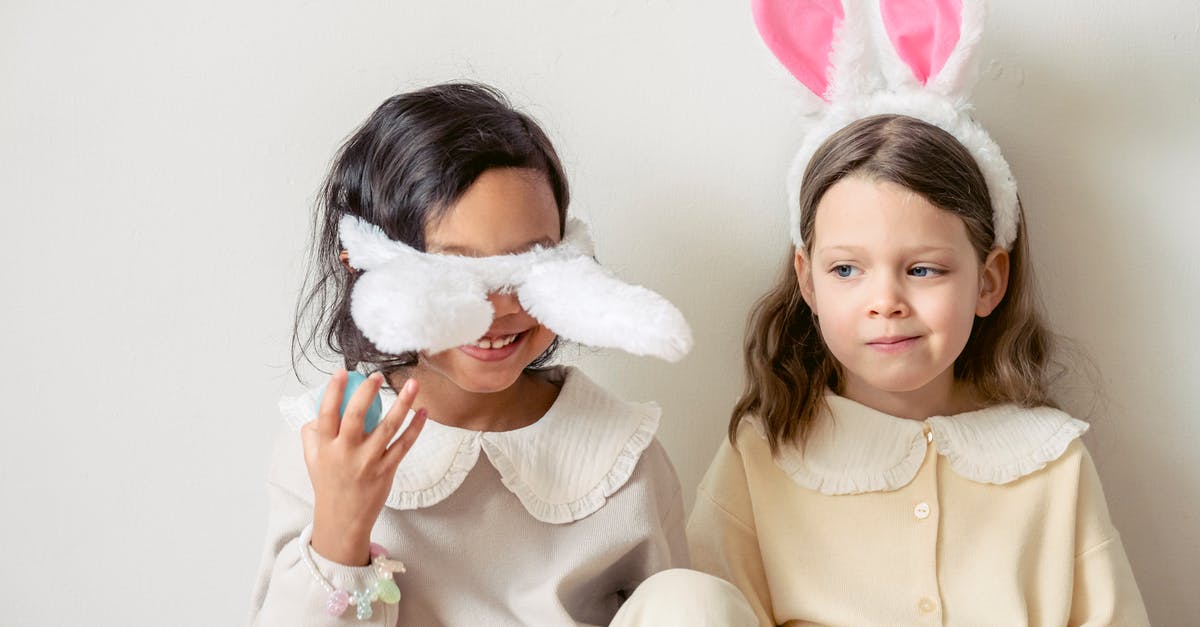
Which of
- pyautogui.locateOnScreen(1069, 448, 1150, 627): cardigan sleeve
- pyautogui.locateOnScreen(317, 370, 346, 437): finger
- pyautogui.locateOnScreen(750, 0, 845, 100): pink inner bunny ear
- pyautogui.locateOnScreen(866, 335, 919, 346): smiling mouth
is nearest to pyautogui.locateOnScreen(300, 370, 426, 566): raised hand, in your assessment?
pyautogui.locateOnScreen(317, 370, 346, 437): finger

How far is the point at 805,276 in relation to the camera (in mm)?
1346

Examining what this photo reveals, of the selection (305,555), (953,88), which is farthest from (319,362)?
(953,88)

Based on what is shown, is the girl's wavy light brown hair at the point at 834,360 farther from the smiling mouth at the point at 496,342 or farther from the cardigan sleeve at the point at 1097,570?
the smiling mouth at the point at 496,342

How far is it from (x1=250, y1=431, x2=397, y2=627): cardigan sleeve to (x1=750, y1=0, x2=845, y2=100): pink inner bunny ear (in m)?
0.71

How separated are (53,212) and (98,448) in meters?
0.30

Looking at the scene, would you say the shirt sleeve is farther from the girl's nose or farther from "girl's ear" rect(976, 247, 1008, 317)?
"girl's ear" rect(976, 247, 1008, 317)

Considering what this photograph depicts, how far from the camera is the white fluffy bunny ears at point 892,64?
4.23 ft

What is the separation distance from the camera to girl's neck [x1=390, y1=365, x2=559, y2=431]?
1228 millimetres

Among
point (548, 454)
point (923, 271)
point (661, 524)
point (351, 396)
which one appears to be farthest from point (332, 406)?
point (923, 271)

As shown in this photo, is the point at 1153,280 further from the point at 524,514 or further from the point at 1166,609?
the point at 524,514

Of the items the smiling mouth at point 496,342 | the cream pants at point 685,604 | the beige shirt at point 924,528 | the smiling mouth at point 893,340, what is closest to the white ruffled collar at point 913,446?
the beige shirt at point 924,528

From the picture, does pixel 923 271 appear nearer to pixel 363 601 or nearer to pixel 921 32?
pixel 921 32

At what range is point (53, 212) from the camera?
4.56 ft

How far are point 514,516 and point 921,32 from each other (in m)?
0.72
